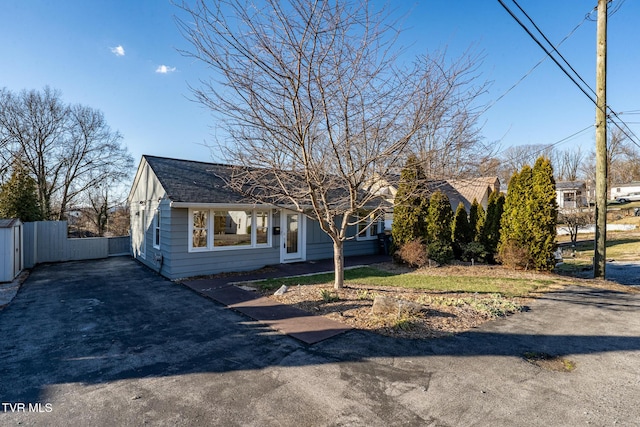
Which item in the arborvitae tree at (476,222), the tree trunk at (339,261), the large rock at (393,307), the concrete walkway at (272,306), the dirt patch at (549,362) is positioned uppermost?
the arborvitae tree at (476,222)

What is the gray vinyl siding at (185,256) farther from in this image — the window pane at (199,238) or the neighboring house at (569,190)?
the neighboring house at (569,190)

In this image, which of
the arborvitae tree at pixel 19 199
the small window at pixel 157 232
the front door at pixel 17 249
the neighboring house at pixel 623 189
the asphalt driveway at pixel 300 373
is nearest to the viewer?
the asphalt driveway at pixel 300 373

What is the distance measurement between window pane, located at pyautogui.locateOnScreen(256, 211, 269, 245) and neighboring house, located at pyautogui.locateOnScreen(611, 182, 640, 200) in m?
63.1

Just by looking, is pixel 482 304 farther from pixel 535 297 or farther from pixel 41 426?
pixel 41 426

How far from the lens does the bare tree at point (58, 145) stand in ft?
64.2

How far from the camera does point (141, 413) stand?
9.04 ft

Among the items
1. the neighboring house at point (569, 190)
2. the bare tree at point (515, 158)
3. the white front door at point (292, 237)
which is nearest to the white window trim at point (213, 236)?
the white front door at point (292, 237)

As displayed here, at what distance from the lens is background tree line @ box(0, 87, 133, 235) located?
19466mm

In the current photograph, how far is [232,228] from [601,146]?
11074 millimetres

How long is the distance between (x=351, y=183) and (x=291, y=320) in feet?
8.88

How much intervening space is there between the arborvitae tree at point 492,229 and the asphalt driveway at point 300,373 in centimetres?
656

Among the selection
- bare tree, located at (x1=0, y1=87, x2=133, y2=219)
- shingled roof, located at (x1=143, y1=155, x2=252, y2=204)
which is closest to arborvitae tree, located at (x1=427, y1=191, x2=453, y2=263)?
shingled roof, located at (x1=143, y1=155, x2=252, y2=204)

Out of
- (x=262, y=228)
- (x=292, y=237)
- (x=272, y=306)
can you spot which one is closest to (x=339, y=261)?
(x=272, y=306)

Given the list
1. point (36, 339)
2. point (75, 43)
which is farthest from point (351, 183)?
point (75, 43)
